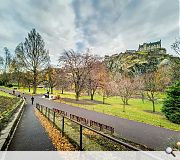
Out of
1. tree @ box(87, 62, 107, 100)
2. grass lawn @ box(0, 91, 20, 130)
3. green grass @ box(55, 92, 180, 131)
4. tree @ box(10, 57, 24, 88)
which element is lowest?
green grass @ box(55, 92, 180, 131)

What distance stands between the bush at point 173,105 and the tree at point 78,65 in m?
15.2

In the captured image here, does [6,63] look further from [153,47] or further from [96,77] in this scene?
[153,47]

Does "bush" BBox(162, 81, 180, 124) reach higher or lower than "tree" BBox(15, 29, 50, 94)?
lower

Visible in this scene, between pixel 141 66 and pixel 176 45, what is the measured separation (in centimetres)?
4941

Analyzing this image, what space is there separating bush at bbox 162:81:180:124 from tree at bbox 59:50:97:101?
597 inches

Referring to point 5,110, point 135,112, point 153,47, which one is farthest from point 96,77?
point 153,47

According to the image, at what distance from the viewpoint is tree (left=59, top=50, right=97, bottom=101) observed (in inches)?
1169

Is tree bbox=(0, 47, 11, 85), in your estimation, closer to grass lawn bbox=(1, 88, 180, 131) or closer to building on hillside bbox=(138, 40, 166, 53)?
grass lawn bbox=(1, 88, 180, 131)

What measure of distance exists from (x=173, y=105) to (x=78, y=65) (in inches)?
677

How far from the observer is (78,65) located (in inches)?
1184

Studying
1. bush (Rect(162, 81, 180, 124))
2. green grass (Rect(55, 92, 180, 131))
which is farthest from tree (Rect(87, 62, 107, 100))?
bush (Rect(162, 81, 180, 124))

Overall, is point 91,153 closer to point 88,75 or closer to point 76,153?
point 76,153

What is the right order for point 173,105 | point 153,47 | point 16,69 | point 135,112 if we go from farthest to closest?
point 153,47 → point 16,69 → point 135,112 → point 173,105

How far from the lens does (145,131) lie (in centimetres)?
1070
